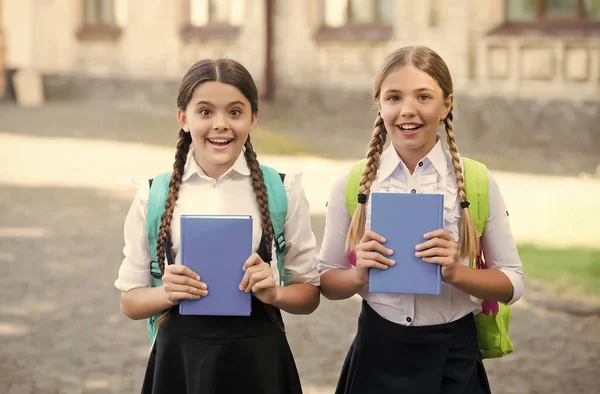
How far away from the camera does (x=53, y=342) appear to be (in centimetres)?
644

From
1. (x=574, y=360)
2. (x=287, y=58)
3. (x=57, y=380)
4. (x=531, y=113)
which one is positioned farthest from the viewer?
(x=287, y=58)

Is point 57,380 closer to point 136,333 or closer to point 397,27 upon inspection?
point 136,333

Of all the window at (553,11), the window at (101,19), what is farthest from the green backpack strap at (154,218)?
the window at (101,19)

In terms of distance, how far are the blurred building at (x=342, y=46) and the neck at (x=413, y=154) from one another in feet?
42.3

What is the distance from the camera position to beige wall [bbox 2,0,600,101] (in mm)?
16203

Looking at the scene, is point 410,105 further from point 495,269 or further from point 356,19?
point 356,19

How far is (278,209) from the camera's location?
3152 millimetres

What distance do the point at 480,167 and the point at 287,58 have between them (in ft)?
56.4

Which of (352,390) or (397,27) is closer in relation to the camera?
(352,390)

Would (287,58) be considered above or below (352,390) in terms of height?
above

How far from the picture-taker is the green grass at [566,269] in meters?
7.84

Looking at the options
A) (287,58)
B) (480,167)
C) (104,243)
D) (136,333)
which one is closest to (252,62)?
(287,58)

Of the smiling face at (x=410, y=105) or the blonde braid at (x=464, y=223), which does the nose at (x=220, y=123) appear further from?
the blonde braid at (x=464, y=223)

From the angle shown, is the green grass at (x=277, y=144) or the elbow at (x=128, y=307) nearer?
the elbow at (x=128, y=307)
